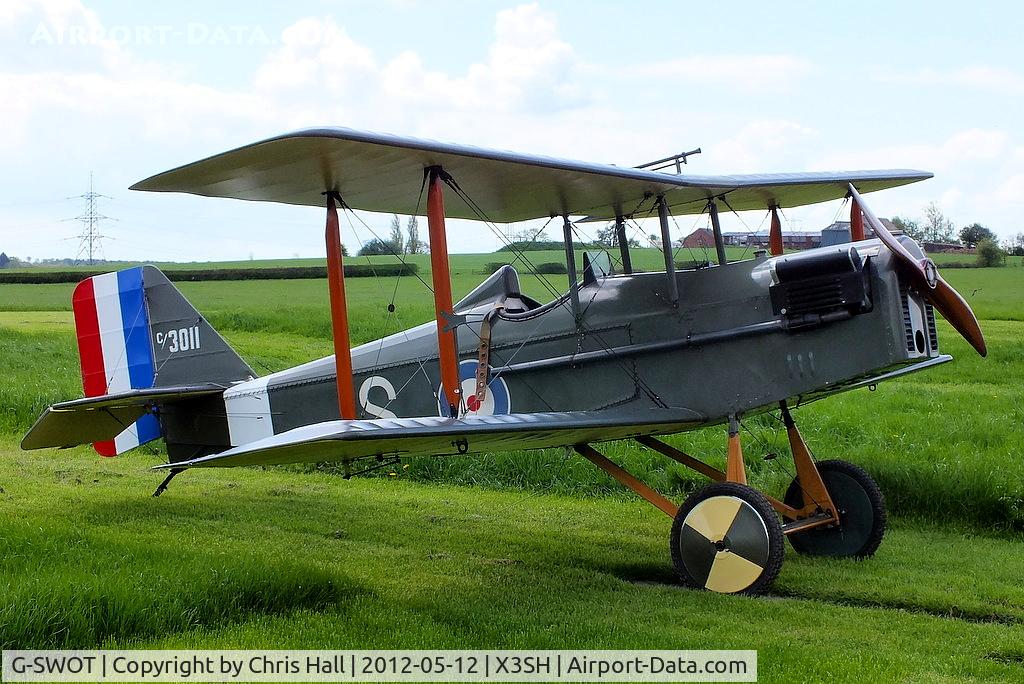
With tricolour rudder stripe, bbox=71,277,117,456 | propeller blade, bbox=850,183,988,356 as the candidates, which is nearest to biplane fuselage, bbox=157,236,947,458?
propeller blade, bbox=850,183,988,356

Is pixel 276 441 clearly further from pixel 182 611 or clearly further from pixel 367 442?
pixel 182 611

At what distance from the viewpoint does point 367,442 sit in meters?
5.30

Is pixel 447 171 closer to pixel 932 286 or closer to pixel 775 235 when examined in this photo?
pixel 932 286

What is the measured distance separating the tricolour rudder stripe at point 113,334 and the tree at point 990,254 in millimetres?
26390

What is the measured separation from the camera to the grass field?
5090 millimetres

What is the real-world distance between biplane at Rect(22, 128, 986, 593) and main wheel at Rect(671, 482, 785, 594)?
0.5 inches

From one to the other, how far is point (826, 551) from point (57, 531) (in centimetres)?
569

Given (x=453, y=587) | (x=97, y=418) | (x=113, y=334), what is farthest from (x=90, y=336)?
(x=453, y=587)

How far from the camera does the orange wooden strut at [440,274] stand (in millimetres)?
6309

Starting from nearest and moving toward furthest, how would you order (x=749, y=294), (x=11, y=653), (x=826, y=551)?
(x=11, y=653), (x=749, y=294), (x=826, y=551)

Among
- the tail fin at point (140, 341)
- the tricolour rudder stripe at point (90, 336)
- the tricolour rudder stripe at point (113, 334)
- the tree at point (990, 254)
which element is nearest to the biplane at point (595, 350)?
the tail fin at point (140, 341)

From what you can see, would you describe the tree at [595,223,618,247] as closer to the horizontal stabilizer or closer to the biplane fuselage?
the biplane fuselage

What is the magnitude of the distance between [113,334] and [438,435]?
16.7 ft

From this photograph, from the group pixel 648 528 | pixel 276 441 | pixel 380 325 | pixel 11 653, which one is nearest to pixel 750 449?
pixel 648 528
